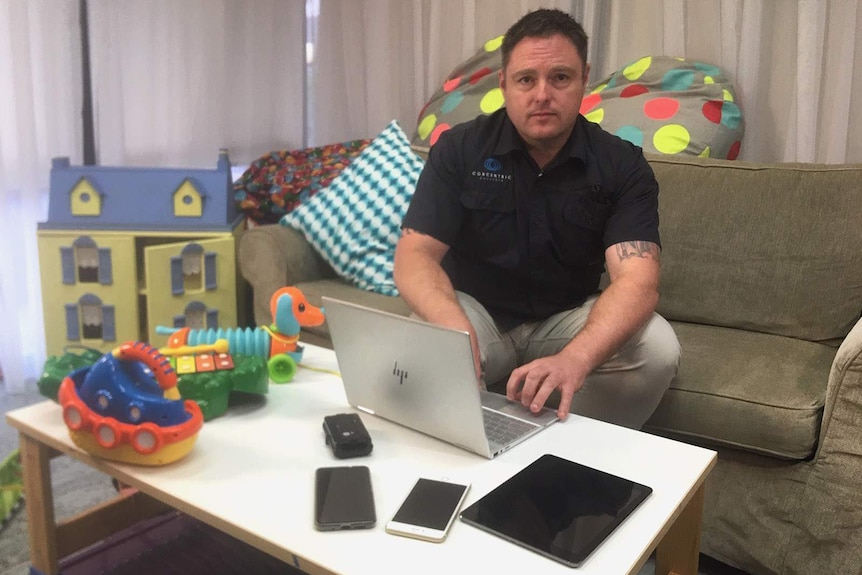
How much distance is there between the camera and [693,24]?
7.47 feet

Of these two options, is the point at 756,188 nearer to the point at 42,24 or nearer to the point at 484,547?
the point at 484,547

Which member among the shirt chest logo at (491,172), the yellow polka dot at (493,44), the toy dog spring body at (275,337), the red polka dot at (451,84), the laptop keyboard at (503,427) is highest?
the yellow polka dot at (493,44)

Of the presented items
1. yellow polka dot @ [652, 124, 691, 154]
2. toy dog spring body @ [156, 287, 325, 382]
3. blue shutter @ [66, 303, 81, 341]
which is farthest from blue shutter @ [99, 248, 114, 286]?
yellow polka dot @ [652, 124, 691, 154]

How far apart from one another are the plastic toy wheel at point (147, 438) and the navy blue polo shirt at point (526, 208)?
787mm

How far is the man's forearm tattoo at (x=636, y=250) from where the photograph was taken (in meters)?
1.51

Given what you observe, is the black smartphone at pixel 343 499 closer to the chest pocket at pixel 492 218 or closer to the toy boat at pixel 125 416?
the toy boat at pixel 125 416

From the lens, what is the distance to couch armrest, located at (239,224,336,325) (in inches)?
79.9

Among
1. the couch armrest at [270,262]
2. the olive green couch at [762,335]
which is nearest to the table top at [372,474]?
the olive green couch at [762,335]

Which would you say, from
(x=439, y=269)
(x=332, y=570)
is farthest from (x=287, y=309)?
(x=332, y=570)

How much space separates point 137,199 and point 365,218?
719 millimetres

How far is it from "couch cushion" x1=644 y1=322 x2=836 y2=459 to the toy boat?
93 cm

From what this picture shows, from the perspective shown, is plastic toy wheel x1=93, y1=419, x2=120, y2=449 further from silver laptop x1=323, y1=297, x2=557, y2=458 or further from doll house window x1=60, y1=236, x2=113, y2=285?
doll house window x1=60, y1=236, x2=113, y2=285

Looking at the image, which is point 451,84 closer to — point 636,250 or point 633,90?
point 633,90

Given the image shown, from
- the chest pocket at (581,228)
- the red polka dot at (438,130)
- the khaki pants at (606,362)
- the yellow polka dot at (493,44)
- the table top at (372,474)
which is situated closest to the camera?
the table top at (372,474)
